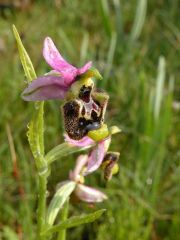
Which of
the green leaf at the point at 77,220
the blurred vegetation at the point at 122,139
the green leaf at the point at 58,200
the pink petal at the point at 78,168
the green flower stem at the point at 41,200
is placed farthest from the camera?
the blurred vegetation at the point at 122,139

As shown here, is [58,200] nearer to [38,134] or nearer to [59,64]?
[38,134]

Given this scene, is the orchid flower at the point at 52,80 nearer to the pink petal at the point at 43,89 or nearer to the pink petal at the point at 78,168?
the pink petal at the point at 43,89

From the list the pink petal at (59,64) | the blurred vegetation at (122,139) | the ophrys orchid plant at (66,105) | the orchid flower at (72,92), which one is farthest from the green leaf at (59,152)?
the blurred vegetation at (122,139)

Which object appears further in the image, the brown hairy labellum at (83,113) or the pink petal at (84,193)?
the pink petal at (84,193)

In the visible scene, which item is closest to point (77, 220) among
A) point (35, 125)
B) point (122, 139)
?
point (35, 125)

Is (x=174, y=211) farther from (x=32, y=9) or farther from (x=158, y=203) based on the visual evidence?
(x=32, y=9)

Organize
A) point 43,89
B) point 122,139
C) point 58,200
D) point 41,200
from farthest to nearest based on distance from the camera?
point 122,139
point 58,200
point 41,200
point 43,89

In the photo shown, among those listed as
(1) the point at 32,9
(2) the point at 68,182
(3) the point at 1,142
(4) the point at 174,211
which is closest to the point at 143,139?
(4) the point at 174,211

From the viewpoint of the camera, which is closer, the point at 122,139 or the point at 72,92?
the point at 72,92
